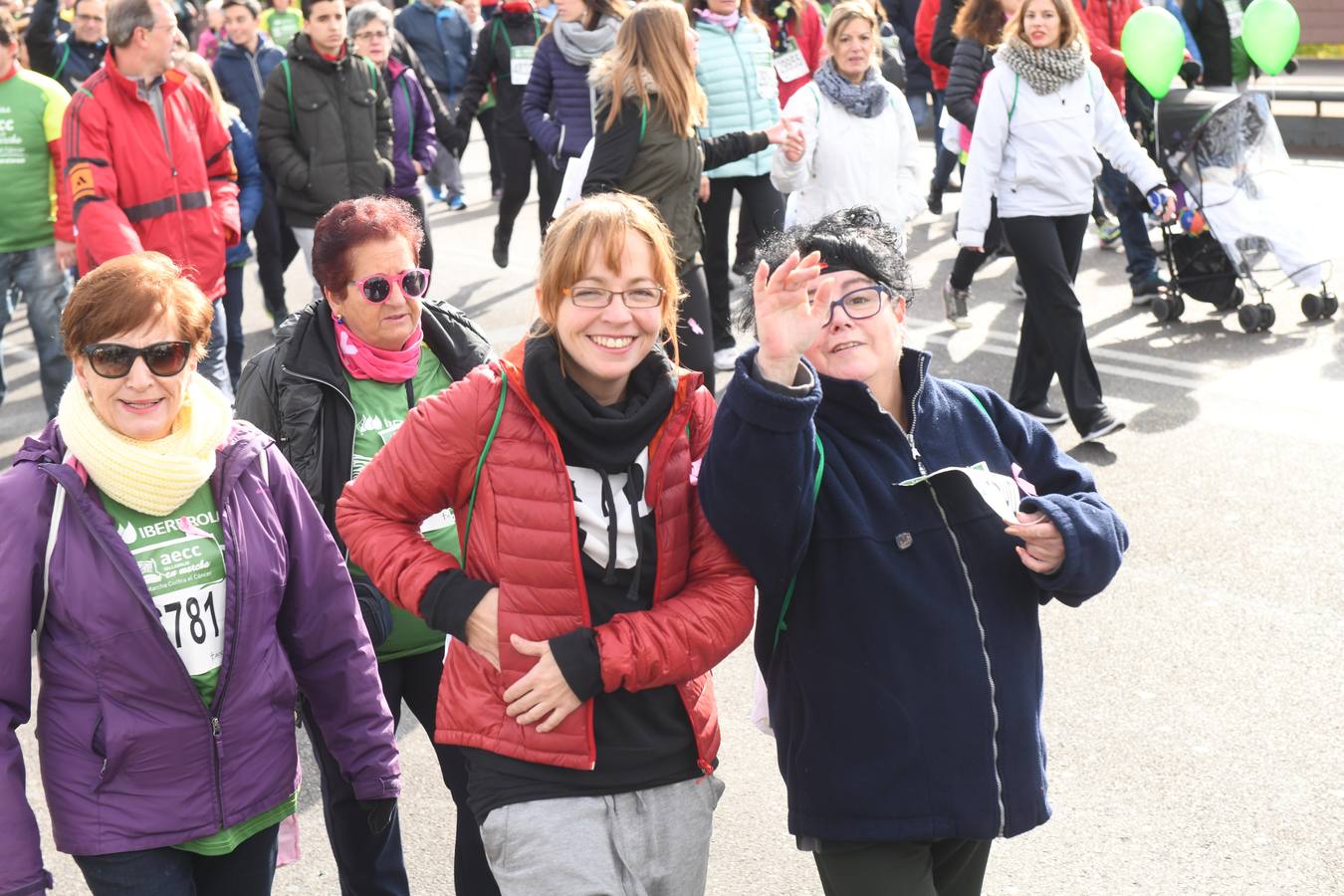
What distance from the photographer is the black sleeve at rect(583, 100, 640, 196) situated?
6.95m

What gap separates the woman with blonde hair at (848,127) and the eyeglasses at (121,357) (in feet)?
16.4

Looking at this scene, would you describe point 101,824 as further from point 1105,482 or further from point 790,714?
point 1105,482

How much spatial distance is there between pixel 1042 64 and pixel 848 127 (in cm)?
92

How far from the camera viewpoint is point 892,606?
2.81 m

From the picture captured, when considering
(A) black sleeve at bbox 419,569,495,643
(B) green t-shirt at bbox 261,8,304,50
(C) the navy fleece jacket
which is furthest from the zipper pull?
(B) green t-shirt at bbox 261,8,304,50

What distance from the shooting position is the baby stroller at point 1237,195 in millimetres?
9273

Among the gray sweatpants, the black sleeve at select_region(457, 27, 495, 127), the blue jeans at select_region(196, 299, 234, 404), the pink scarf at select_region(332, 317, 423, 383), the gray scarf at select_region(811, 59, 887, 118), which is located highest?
the pink scarf at select_region(332, 317, 423, 383)

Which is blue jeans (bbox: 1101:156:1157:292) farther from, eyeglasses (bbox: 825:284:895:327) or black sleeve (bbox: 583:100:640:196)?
eyeglasses (bbox: 825:284:895:327)

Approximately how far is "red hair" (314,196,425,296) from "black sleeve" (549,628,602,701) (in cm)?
145

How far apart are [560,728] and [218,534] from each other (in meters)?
0.78

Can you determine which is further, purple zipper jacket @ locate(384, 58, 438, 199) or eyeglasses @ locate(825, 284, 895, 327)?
purple zipper jacket @ locate(384, 58, 438, 199)

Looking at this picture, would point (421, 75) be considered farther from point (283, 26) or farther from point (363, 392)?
point (363, 392)

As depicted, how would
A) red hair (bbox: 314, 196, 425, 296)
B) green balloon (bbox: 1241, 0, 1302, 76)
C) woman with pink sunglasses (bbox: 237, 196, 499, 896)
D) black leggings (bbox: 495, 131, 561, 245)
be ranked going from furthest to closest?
1. black leggings (bbox: 495, 131, 561, 245)
2. green balloon (bbox: 1241, 0, 1302, 76)
3. red hair (bbox: 314, 196, 425, 296)
4. woman with pink sunglasses (bbox: 237, 196, 499, 896)

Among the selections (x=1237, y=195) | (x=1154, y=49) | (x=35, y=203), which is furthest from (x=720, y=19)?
(x=35, y=203)
